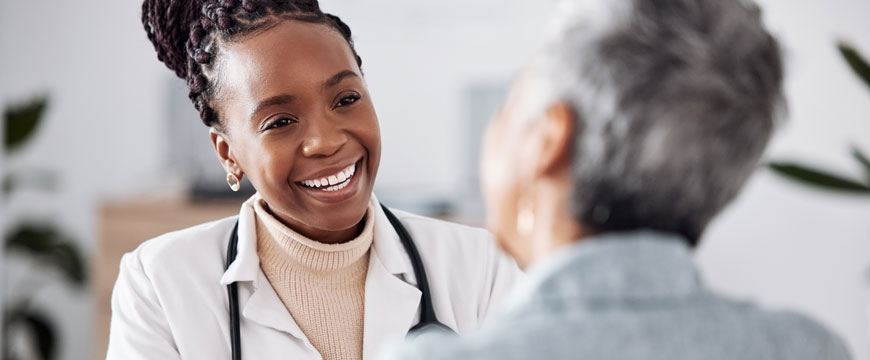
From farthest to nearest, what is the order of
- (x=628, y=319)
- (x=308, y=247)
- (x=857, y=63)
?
(x=857, y=63) → (x=308, y=247) → (x=628, y=319)

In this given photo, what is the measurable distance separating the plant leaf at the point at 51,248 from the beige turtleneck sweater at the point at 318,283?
3.01 meters

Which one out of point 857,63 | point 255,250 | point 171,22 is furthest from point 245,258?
point 857,63

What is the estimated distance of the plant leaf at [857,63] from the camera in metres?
2.14

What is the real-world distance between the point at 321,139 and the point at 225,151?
19cm

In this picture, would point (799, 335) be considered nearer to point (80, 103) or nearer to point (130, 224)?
point (130, 224)

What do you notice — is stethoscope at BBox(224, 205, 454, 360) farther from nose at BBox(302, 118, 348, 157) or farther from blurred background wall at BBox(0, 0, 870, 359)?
blurred background wall at BBox(0, 0, 870, 359)

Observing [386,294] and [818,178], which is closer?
[386,294]

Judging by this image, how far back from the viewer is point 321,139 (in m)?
1.14

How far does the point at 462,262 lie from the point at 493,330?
69cm

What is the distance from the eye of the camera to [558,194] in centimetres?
70

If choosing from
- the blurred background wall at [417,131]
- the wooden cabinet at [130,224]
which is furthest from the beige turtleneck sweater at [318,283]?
the wooden cabinet at [130,224]

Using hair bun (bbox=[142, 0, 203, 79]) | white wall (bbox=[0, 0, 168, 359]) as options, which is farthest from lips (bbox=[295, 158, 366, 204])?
white wall (bbox=[0, 0, 168, 359])

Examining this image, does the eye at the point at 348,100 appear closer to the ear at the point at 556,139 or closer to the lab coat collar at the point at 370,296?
the lab coat collar at the point at 370,296

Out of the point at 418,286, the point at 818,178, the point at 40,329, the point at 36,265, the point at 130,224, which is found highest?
the point at 418,286
